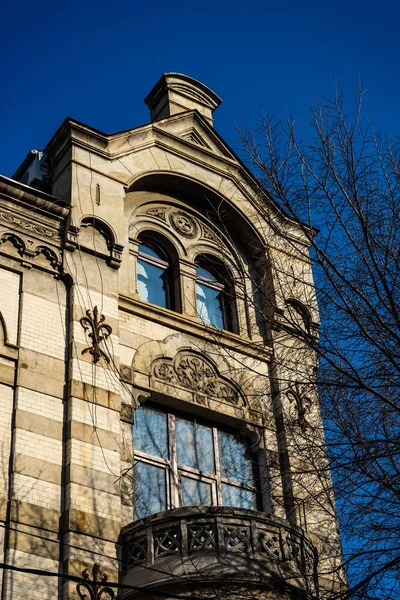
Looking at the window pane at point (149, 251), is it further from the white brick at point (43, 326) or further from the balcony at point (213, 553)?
the balcony at point (213, 553)

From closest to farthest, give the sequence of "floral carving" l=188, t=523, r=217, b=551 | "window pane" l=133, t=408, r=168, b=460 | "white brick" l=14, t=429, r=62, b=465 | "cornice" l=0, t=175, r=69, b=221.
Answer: "floral carving" l=188, t=523, r=217, b=551, "white brick" l=14, t=429, r=62, b=465, "window pane" l=133, t=408, r=168, b=460, "cornice" l=0, t=175, r=69, b=221

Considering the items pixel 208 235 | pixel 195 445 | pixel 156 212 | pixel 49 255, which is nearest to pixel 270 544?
pixel 195 445

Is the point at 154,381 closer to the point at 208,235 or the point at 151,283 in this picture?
the point at 151,283

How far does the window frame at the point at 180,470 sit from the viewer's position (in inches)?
696

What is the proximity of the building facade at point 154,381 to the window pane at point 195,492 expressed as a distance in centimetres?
4

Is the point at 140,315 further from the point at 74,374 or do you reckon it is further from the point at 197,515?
the point at 197,515

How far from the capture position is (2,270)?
18.0 metres

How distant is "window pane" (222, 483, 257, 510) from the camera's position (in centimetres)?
1825

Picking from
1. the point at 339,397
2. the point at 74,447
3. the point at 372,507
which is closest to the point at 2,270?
the point at 74,447

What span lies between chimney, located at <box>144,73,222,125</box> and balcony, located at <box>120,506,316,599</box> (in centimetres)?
1040

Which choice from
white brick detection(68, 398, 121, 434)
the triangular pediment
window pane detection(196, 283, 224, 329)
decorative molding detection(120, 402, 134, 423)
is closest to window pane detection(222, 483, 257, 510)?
decorative molding detection(120, 402, 134, 423)

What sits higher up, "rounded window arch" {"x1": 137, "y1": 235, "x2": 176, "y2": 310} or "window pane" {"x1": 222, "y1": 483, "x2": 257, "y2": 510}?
"rounded window arch" {"x1": 137, "y1": 235, "x2": 176, "y2": 310}

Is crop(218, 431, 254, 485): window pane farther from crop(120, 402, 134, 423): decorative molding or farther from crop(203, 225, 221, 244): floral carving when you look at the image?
crop(203, 225, 221, 244): floral carving

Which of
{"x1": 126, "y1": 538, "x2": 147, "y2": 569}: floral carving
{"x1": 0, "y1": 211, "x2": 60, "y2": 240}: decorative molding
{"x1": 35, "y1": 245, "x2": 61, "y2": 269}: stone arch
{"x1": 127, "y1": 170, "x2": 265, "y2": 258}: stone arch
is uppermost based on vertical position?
{"x1": 127, "y1": 170, "x2": 265, "y2": 258}: stone arch
